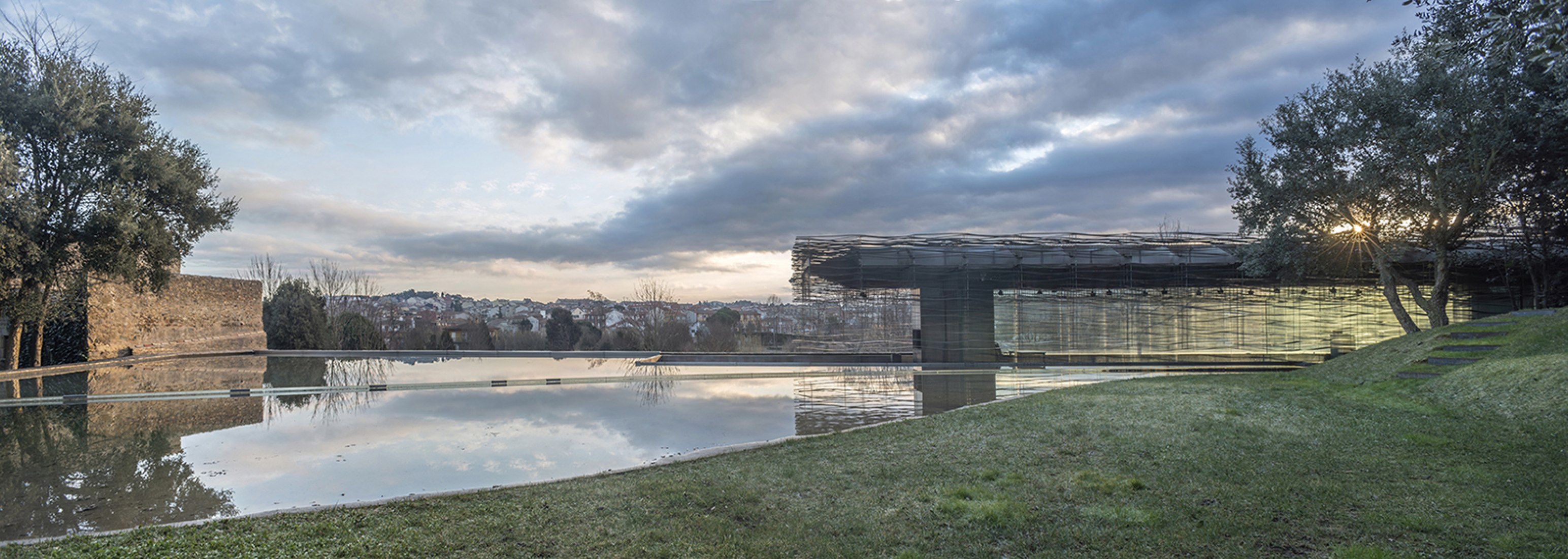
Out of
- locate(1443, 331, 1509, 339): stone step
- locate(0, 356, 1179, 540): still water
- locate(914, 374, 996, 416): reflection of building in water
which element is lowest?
locate(914, 374, 996, 416): reflection of building in water

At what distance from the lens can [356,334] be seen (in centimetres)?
1703

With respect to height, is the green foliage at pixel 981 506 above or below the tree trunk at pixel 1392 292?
below

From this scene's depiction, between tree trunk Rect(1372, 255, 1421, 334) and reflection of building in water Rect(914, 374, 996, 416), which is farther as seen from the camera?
tree trunk Rect(1372, 255, 1421, 334)

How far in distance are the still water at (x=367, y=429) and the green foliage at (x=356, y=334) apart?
18.5 feet

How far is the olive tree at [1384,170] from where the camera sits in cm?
956

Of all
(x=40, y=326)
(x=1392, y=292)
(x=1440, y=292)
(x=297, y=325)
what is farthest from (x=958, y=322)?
(x=40, y=326)

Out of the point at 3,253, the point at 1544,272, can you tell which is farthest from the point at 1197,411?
the point at 3,253

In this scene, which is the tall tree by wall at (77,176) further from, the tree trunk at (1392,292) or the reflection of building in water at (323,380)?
the tree trunk at (1392,292)

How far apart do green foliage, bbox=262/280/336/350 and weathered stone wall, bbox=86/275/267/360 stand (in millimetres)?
484

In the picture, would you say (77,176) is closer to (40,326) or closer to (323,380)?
(40,326)

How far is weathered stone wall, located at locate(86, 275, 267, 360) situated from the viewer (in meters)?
12.5

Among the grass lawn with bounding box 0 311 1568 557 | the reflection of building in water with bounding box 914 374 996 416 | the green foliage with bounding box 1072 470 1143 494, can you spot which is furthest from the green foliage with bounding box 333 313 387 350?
the green foliage with bounding box 1072 470 1143 494

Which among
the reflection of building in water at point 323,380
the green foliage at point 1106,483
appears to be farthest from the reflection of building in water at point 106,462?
the green foliage at point 1106,483

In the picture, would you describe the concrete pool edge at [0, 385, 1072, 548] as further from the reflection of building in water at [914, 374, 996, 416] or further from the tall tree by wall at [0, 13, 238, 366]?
the tall tree by wall at [0, 13, 238, 366]
